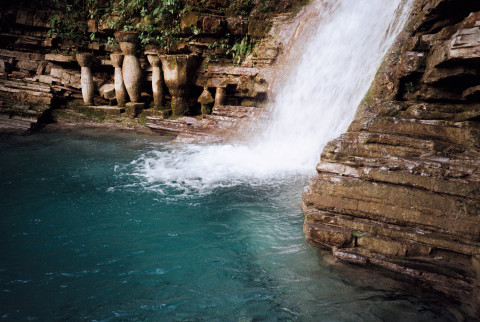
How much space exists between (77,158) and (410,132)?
24.6 ft

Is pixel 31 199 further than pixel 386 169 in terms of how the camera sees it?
Yes

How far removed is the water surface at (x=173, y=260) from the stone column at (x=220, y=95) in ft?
14.5

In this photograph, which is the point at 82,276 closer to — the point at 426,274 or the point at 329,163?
the point at 329,163

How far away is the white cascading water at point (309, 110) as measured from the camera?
19.7ft

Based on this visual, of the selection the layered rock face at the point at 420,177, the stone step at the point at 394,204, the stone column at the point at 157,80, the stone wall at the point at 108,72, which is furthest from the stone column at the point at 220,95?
the stone step at the point at 394,204

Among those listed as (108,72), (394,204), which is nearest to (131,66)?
(108,72)

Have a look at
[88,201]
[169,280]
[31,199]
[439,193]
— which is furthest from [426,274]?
[31,199]

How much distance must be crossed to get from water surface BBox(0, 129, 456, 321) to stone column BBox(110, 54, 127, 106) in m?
5.59

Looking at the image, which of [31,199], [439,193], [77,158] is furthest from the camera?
[77,158]

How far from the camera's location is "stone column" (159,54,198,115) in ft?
31.0

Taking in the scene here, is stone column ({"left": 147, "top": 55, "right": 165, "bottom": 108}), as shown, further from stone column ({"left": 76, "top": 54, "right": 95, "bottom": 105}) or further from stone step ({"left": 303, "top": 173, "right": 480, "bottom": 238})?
stone step ({"left": 303, "top": 173, "right": 480, "bottom": 238})

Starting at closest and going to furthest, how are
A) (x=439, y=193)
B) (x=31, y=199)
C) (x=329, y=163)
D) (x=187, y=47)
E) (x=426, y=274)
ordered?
(x=426, y=274) < (x=439, y=193) < (x=329, y=163) < (x=31, y=199) < (x=187, y=47)

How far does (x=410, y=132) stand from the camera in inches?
141

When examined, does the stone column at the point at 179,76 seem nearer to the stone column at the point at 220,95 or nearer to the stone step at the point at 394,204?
the stone column at the point at 220,95
